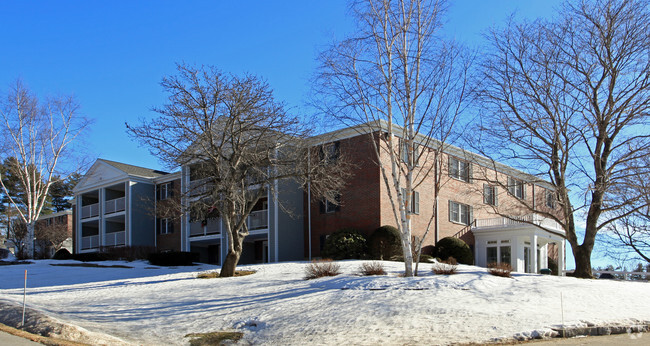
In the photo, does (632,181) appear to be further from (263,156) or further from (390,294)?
(263,156)

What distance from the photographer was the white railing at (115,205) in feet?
129

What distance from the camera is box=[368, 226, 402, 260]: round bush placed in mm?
25734

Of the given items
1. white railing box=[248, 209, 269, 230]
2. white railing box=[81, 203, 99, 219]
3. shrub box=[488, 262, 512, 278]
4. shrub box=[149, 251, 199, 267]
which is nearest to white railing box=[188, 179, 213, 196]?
white railing box=[248, 209, 269, 230]

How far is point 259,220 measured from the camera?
31.2m

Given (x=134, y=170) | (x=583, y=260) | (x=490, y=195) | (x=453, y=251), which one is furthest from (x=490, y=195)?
(x=134, y=170)

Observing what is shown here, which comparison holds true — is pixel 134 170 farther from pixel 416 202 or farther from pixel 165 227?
pixel 416 202

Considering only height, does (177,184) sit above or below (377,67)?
below

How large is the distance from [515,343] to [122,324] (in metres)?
8.82

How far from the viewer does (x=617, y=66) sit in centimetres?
2041

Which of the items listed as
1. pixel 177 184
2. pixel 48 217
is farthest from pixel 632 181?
pixel 48 217

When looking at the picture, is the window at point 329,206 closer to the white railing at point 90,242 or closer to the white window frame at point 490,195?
the white window frame at point 490,195

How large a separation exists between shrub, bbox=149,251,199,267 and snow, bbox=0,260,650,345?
1062 centimetres

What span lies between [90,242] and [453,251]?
1054 inches

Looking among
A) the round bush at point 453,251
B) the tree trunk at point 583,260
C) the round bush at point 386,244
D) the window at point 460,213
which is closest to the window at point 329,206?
the round bush at point 386,244
